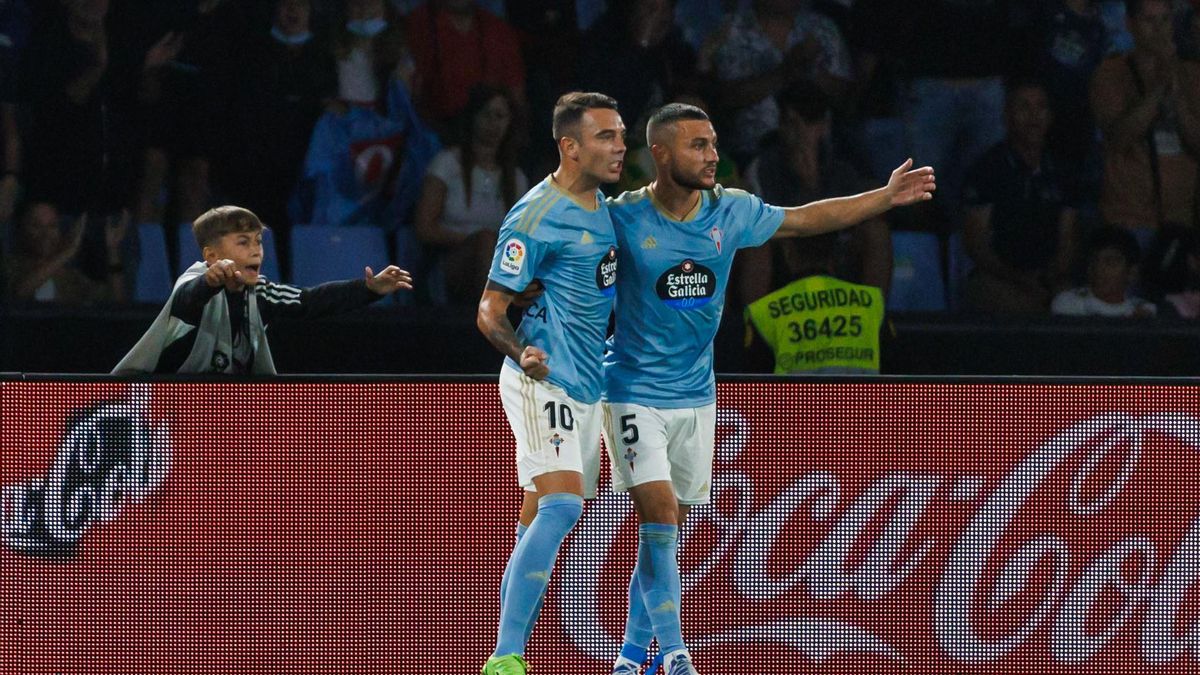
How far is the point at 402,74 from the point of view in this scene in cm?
905

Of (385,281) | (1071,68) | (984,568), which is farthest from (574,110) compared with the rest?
(1071,68)

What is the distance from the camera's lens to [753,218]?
199 inches

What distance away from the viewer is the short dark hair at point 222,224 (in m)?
5.22

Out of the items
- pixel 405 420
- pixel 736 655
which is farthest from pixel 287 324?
pixel 736 655

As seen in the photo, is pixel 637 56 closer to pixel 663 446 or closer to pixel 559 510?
pixel 663 446

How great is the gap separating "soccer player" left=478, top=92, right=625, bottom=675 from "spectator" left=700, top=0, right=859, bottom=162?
13.9ft

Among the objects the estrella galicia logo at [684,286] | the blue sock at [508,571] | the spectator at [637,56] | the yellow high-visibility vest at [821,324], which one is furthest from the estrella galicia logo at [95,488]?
the spectator at [637,56]

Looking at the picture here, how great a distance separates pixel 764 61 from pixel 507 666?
5.27 meters

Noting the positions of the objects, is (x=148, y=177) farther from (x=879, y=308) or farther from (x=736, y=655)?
(x=736, y=655)

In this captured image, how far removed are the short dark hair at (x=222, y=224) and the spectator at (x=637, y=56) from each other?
400 cm

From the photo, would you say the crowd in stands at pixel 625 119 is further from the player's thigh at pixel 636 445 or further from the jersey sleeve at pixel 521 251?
the jersey sleeve at pixel 521 251

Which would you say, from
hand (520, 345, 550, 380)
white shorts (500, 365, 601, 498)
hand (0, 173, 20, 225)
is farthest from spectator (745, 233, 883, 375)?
hand (0, 173, 20, 225)

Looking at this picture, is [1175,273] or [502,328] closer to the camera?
[502,328]

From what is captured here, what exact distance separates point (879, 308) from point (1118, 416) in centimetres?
284
